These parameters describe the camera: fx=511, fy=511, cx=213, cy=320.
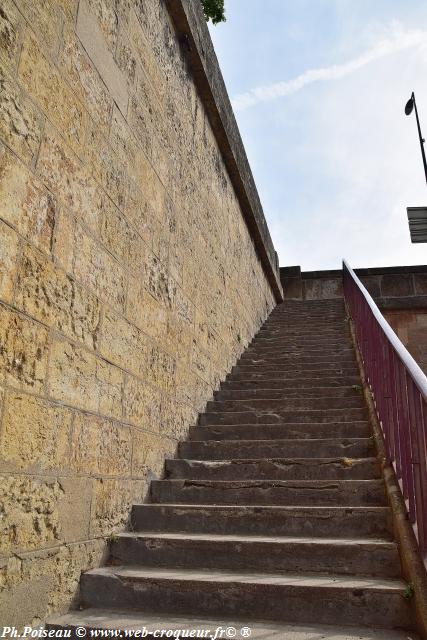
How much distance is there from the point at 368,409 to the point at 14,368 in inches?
111

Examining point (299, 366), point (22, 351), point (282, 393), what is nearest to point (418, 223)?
point (299, 366)

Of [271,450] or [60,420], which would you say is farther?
[271,450]

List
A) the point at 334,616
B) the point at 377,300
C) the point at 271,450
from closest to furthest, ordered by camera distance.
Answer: the point at 334,616, the point at 271,450, the point at 377,300

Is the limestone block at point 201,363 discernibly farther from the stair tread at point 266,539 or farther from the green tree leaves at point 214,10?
the green tree leaves at point 214,10

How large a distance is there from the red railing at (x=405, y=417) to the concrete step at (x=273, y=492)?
24 cm

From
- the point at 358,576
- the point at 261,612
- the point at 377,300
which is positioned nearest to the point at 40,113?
the point at 261,612

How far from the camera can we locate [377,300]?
1024 cm

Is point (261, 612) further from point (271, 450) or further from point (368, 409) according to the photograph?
point (368, 409)

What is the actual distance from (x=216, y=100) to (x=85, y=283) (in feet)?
12.2

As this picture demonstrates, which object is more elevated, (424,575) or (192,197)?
(192,197)

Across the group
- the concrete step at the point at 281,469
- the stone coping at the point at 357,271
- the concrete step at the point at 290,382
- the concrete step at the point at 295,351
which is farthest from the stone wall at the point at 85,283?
the stone coping at the point at 357,271

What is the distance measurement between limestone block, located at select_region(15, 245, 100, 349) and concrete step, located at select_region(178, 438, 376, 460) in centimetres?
149

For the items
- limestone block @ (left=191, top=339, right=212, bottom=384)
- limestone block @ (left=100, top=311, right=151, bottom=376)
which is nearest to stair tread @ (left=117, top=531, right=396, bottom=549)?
limestone block @ (left=100, top=311, right=151, bottom=376)

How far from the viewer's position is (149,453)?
3.22 meters
